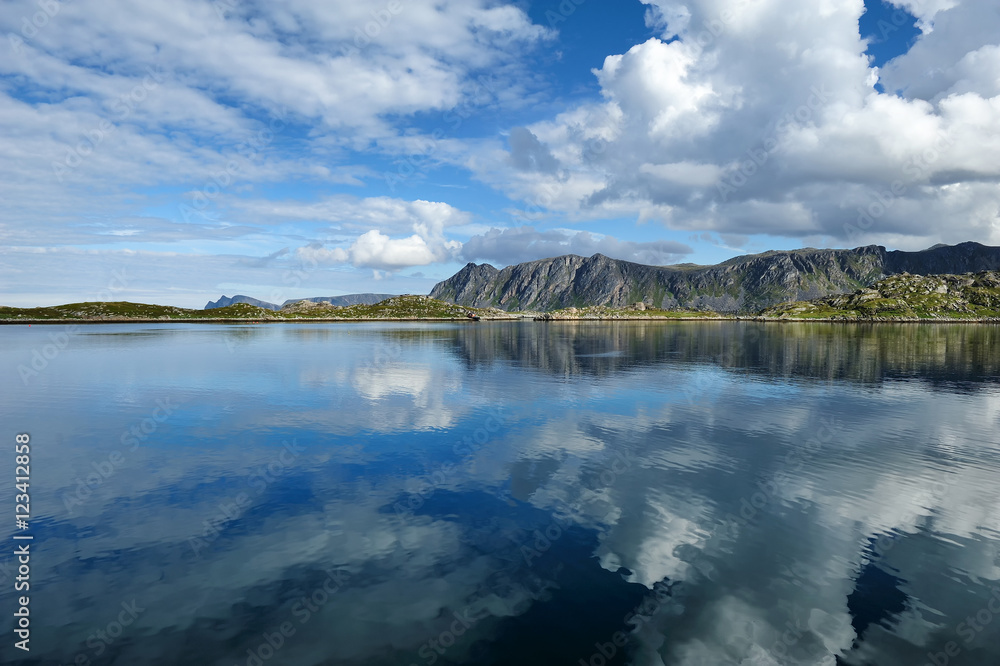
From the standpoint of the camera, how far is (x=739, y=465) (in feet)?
115

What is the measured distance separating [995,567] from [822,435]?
22890 mm

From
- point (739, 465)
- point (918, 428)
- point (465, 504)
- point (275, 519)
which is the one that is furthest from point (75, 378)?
point (918, 428)

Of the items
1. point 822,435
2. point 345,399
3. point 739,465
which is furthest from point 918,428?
point 345,399

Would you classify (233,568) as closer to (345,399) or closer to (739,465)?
(739,465)

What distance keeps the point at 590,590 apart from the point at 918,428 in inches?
1748

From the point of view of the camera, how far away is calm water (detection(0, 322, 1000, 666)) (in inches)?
661

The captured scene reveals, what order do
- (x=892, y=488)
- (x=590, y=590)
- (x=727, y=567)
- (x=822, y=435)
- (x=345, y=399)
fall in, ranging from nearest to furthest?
(x=590, y=590)
(x=727, y=567)
(x=892, y=488)
(x=822, y=435)
(x=345, y=399)

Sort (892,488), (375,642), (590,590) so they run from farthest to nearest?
(892,488) → (590,590) → (375,642)

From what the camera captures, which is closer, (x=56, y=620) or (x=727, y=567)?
(x=56, y=620)

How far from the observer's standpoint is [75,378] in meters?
79.3

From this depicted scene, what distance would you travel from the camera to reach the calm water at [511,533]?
16.8m

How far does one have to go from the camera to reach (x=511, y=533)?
2470cm

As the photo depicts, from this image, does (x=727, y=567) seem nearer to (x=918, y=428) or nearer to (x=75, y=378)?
(x=918, y=428)

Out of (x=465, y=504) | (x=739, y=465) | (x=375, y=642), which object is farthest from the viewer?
(x=739, y=465)
